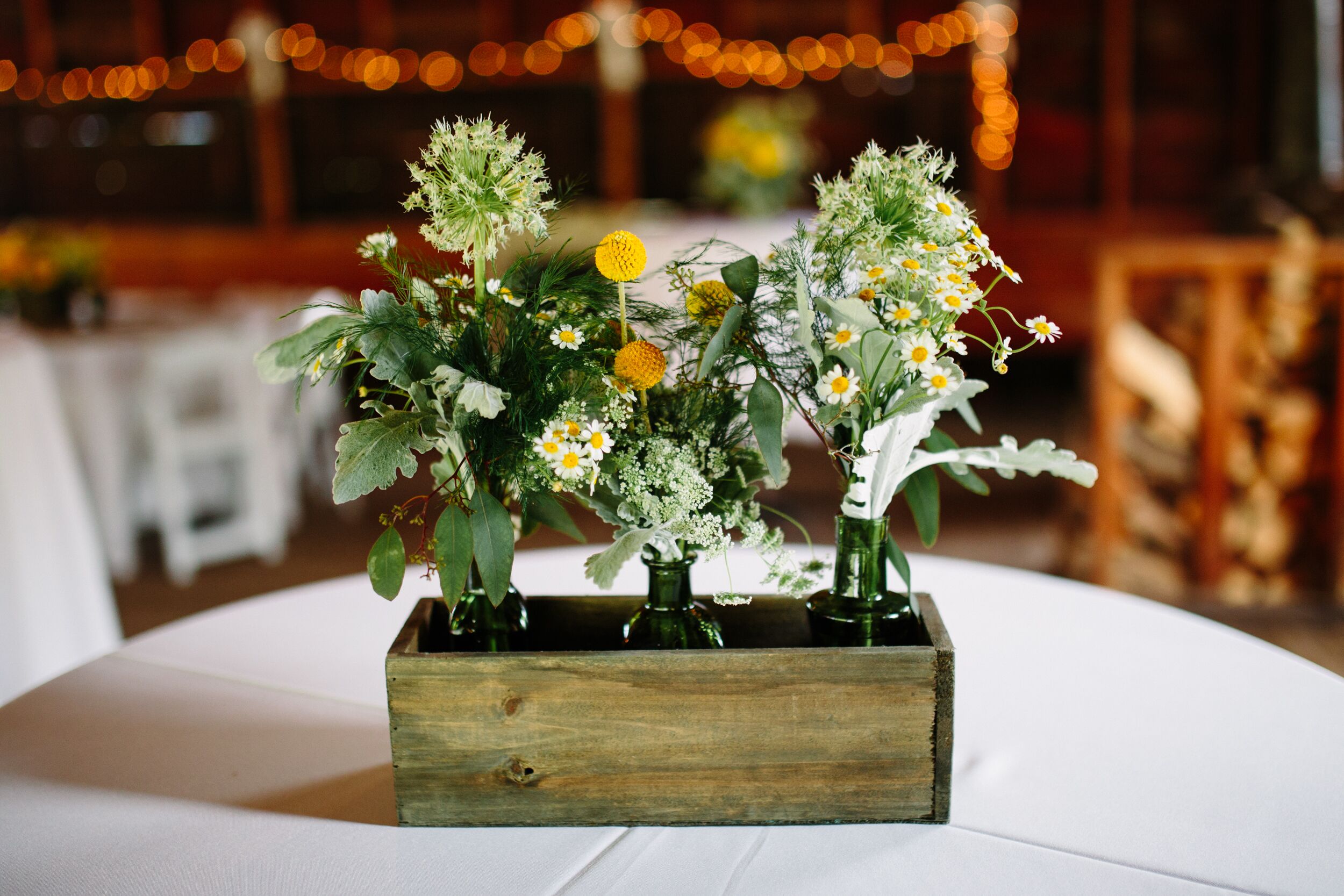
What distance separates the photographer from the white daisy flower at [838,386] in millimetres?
806

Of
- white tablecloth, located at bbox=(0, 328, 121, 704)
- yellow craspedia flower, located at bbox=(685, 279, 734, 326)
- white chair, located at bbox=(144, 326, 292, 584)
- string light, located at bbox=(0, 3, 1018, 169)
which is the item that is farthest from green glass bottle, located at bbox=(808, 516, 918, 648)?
string light, located at bbox=(0, 3, 1018, 169)

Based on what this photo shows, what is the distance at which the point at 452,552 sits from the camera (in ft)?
2.78

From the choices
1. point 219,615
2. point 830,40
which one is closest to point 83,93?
point 830,40

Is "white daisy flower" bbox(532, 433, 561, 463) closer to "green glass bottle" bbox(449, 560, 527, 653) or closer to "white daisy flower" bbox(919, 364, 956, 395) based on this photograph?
"green glass bottle" bbox(449, 560, 527, 653)

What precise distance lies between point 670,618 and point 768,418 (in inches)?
8.1

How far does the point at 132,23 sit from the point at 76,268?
349cm

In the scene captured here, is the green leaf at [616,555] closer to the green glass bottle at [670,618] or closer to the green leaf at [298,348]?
the green glass bottle at [670,618]

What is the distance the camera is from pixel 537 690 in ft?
2.84

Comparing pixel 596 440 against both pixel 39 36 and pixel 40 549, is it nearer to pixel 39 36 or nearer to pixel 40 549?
pixel 40 549

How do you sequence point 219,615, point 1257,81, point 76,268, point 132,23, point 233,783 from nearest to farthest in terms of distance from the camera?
point 233,783 < point 219,615 < point 76,268 < point 1257,81 < point 132,23

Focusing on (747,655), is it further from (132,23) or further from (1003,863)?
(132,23)

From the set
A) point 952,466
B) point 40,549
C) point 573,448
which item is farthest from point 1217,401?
A: point 40,549

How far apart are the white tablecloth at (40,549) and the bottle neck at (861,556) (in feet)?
6.43

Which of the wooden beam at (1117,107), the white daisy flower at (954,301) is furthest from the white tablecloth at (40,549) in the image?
the wooden beam at (1117,107)
